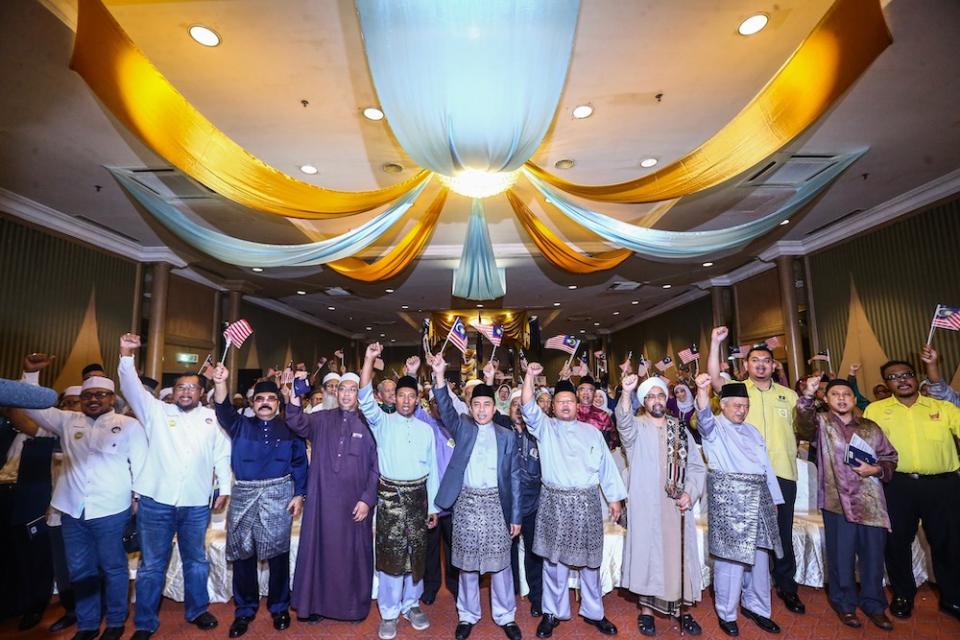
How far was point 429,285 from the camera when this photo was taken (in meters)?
9.55

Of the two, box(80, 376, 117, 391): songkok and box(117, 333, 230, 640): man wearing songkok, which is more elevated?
box(80, 376, 117, 391): songkok

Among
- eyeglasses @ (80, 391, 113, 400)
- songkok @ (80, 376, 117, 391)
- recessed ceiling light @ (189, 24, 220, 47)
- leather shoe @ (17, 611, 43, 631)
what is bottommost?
leather shoe @ (17, 611, 43, 631)

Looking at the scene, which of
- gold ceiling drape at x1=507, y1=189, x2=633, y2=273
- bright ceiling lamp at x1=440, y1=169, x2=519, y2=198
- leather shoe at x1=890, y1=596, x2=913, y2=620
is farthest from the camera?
gold ceiling drape at x1=507, y1=189, x2=633, y2=273

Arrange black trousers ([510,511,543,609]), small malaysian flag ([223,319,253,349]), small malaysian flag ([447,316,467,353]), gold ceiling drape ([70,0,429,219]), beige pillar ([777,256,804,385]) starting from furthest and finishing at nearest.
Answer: beige pillar ([777,256,804,385]) < small malaysian flag ([447,316,467,353]) < small malaysian flag ([223,319,253,349]) < black trousers ([510,511,543,609]) < gold ceiling drape ([70,0,429,219])

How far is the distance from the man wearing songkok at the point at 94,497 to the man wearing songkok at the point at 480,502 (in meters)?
1.81

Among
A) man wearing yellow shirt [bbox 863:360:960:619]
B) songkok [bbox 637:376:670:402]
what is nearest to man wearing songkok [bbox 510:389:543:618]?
songkok [bbox 637:376:670:402]

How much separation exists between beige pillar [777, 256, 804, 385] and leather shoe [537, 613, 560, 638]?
18.8 feet

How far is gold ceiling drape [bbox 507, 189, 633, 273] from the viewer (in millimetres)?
4844

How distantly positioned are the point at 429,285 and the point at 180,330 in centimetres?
416

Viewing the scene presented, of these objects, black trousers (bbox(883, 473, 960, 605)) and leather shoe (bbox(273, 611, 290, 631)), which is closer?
leather shoe (bbox(273, 611, 290, 631))

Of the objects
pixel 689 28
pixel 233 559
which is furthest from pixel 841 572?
pixel 233 559

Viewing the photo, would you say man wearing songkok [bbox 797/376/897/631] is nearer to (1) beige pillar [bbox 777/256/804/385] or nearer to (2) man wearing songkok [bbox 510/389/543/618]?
(2) man wearing songkok [bbox 510/389/543/618]

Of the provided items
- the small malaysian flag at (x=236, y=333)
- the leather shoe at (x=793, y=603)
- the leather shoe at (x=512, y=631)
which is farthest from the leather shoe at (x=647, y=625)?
the small malaysian flag at (x=236, y=333)

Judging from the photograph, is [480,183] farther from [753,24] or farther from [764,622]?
[764,622]
